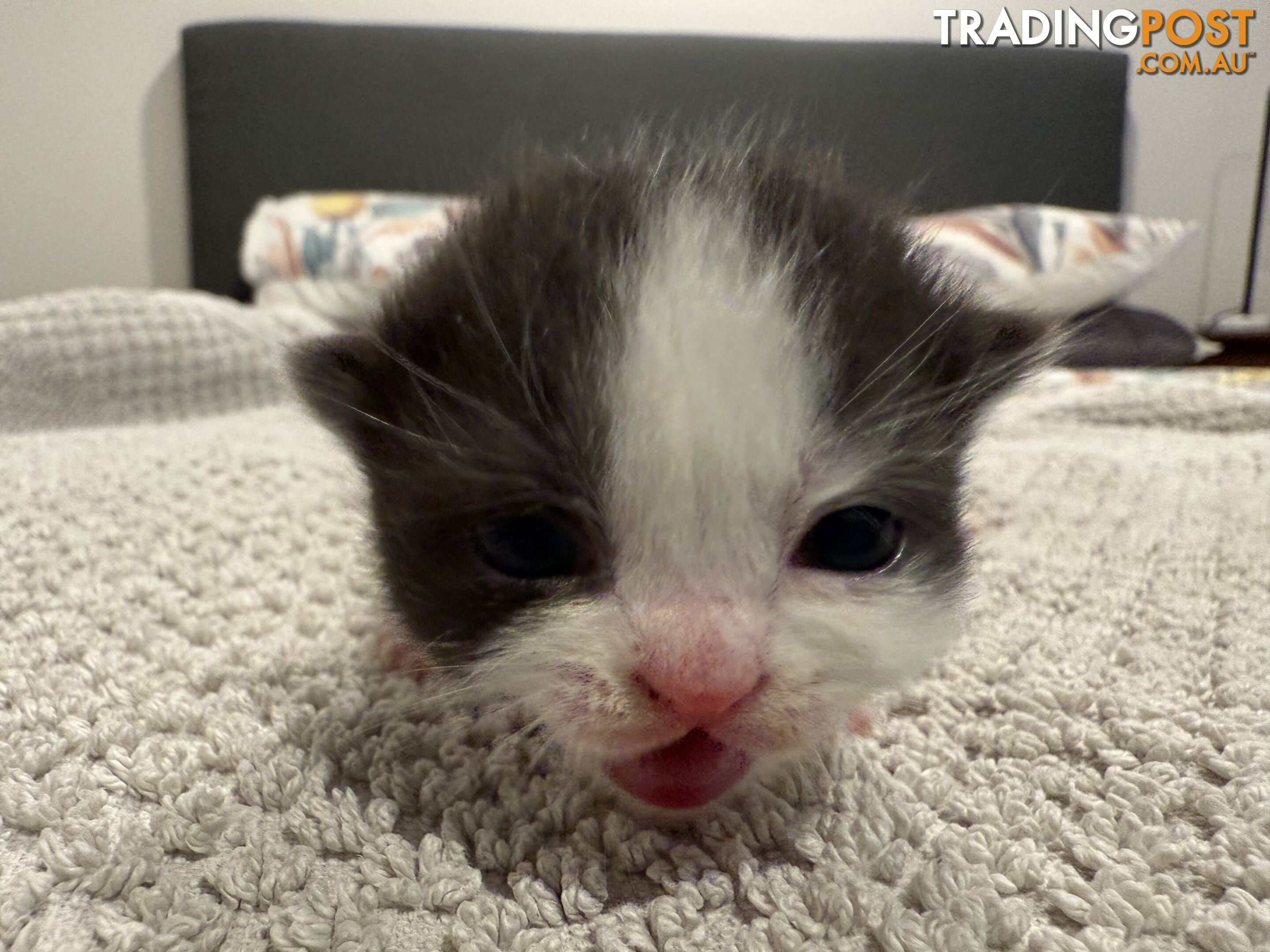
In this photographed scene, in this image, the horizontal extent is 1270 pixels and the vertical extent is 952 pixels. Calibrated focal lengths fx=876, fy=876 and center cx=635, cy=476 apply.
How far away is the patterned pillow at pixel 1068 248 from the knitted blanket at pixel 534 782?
1.42m

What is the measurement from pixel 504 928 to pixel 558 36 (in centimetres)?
277

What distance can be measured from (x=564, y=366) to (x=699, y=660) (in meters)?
0.21

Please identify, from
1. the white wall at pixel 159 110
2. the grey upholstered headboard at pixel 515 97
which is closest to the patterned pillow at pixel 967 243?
the grey upholstered headboard at pixel 515 97

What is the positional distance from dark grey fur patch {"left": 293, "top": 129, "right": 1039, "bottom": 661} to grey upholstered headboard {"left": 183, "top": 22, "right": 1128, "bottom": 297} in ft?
6.53

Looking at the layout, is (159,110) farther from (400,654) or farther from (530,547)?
(530,547)

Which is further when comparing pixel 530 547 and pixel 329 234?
pixel 329 234

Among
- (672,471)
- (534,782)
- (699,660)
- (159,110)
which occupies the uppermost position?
(159,110)

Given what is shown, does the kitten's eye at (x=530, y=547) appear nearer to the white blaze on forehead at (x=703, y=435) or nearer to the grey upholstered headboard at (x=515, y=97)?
the white blaze on forehead at (x=703, y=435)

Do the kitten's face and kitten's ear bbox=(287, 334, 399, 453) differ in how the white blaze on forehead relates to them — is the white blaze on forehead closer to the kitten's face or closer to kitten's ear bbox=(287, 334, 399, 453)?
the kitten's face

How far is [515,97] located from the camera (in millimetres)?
2705

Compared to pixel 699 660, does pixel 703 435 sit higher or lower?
higher

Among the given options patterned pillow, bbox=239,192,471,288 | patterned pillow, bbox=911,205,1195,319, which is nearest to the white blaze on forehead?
patterned pillow, bbox=239,192,471,288

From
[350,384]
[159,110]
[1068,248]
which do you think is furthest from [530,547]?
[159,110]

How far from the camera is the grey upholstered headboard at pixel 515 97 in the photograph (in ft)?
8.61
